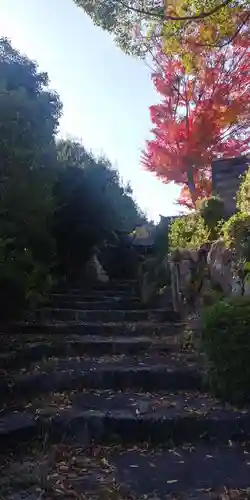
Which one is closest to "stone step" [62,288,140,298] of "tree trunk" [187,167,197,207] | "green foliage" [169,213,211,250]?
"green foliage" [169,213,211,250]

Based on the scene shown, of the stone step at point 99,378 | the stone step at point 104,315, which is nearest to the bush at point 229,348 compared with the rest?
the stone step at point 99,378

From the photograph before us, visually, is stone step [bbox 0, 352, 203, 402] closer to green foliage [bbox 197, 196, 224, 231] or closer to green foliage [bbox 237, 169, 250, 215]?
green foliage [bbox 237, 169, 250, 215]

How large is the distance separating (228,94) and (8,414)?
11.8 metres

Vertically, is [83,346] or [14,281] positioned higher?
[14,281]

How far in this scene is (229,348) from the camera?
4.30m

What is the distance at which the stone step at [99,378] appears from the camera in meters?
4.80

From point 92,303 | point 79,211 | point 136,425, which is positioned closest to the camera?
point 136,425

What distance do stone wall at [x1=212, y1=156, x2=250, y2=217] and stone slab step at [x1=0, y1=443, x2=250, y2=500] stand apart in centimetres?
778

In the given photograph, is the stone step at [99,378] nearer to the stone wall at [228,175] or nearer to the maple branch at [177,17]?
the maple branch at [177,17]

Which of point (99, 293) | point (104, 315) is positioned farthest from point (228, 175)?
point (104, 315)

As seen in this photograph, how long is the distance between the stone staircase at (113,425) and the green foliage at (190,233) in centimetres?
219

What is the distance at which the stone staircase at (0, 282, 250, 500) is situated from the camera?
10.2ft

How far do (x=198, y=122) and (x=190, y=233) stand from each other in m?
6.11

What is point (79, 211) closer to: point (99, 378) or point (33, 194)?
point (33, 194)
